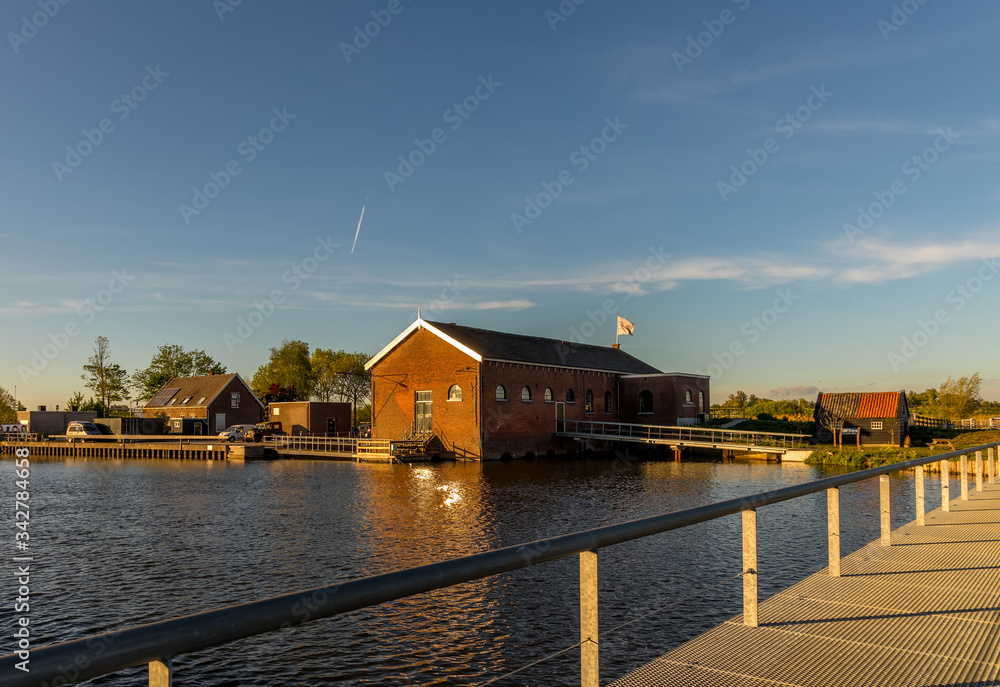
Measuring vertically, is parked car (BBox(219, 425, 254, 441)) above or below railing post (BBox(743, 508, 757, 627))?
below

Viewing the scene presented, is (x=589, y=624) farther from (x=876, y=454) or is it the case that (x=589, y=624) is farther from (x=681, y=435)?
(x=681, y=435)

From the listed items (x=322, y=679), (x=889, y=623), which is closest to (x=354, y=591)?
(x=889, y=623)

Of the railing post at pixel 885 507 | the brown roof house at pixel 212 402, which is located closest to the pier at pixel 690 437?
the railing post at pixel 885 507

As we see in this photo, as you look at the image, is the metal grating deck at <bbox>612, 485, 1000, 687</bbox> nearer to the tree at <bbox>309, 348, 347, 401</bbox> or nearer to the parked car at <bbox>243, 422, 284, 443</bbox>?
the parked car at <bbox>243, 422, 284, 443</bbox>

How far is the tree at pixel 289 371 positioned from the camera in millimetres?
96062

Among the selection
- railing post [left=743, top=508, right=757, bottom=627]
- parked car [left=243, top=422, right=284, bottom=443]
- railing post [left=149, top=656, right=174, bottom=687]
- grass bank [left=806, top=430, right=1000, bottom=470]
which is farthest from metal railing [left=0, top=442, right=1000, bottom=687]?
parked car [left=243, top=422, right=284, bottom=443]

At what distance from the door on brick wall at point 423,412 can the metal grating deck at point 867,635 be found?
3528 cm

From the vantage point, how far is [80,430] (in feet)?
198

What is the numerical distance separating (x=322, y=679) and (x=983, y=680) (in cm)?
669

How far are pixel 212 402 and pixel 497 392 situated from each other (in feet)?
124

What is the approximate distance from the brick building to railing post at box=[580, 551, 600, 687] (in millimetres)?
34644

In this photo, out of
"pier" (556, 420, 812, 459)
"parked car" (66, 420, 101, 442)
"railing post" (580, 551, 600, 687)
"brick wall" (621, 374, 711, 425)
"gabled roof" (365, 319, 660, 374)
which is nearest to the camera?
"railing post" (580, 551, 600, 687)

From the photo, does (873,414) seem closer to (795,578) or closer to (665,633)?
(795,578)

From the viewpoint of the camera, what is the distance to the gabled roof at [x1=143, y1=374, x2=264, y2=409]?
217ft
